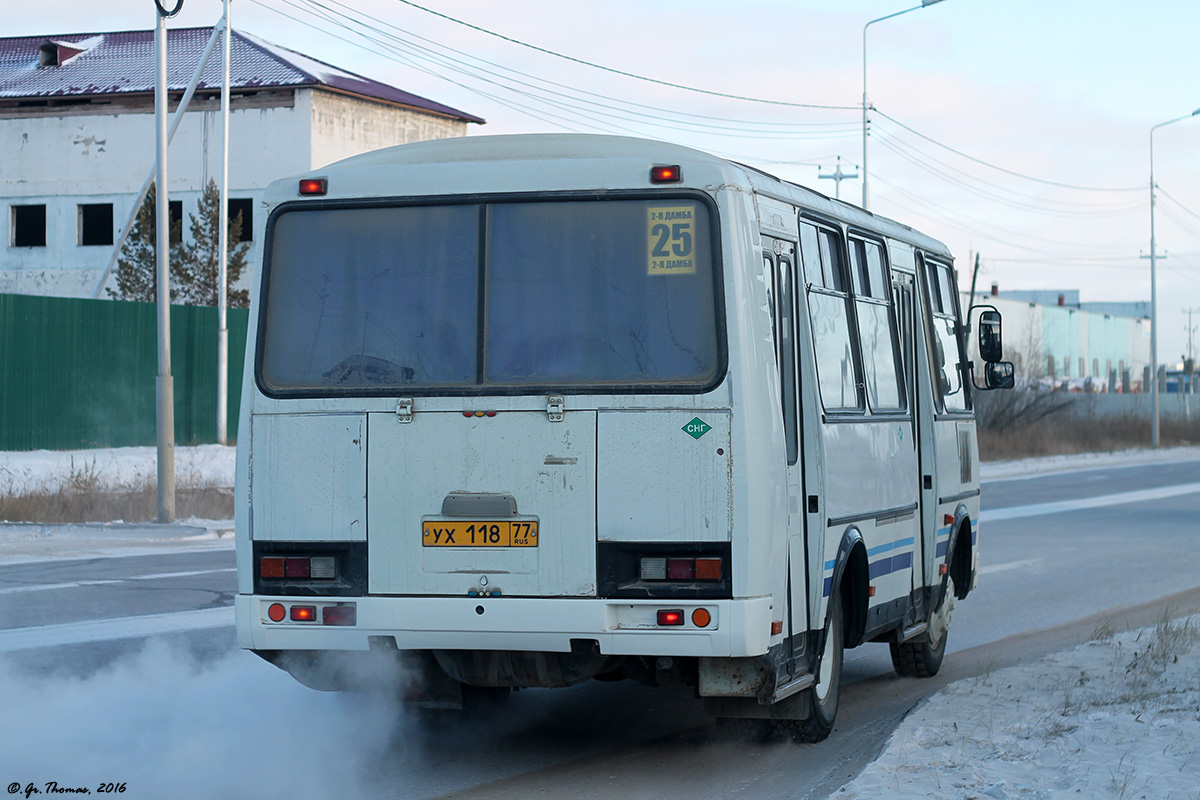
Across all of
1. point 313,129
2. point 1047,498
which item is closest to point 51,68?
point 313,129

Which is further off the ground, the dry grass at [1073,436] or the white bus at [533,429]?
the white bus at [533,429]

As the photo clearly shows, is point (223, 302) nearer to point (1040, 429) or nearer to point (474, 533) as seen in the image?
point (474, 533)

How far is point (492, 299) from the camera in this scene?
6.82 m

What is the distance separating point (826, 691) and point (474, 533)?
2.22 meters

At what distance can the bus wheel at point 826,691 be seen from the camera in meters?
7.56

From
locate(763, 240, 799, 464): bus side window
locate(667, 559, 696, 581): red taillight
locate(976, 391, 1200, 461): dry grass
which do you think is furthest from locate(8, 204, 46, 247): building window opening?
locate(667, 559, 696, 581): red taillight

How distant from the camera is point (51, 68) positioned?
166 ft

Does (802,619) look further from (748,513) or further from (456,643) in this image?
(456,643)

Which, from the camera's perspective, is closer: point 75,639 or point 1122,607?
point 75,639

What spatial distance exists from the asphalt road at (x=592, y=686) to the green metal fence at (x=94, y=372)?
1378 centimetres

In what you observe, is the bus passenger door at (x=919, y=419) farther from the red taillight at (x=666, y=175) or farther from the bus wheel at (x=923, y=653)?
the red taillight at (x=666, y=175)

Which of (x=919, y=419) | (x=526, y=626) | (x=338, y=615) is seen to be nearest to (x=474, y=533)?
(x=526, y=626)

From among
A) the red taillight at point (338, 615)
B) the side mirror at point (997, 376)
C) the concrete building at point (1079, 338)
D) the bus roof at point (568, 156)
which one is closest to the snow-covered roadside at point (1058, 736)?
the side mirror at point (997, 376)

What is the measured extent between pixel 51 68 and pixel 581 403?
160 ft
